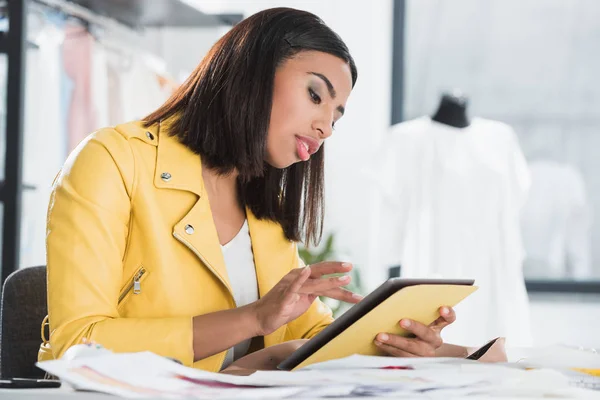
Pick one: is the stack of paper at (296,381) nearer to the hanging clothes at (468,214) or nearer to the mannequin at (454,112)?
the hanging clothes at (468,214)

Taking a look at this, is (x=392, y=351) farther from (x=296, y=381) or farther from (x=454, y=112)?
(x=454, y=112)

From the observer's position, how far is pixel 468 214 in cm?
336

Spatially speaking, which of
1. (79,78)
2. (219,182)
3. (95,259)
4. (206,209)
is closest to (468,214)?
(79,78)

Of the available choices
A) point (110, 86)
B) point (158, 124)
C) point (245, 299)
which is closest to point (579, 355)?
point (245, 299)

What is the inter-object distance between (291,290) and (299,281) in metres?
0.02

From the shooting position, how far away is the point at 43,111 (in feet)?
9.82

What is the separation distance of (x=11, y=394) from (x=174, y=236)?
66 cm

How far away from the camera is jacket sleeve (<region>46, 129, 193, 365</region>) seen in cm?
118

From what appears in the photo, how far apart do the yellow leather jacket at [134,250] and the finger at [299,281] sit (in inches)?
7.5

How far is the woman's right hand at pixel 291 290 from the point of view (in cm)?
111

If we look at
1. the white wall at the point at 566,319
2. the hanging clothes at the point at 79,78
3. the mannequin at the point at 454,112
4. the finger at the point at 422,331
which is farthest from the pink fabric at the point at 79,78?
the white wall at the point at 566,319

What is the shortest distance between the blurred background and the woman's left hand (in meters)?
2.12

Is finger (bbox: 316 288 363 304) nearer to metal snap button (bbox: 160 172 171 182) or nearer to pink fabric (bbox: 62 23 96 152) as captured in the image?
metal snap button (bbox: 160 172 171 182)

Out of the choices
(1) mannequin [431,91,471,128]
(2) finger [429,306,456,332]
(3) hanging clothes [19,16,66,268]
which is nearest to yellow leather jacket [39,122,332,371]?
(2) finger [429,306,456,332]
